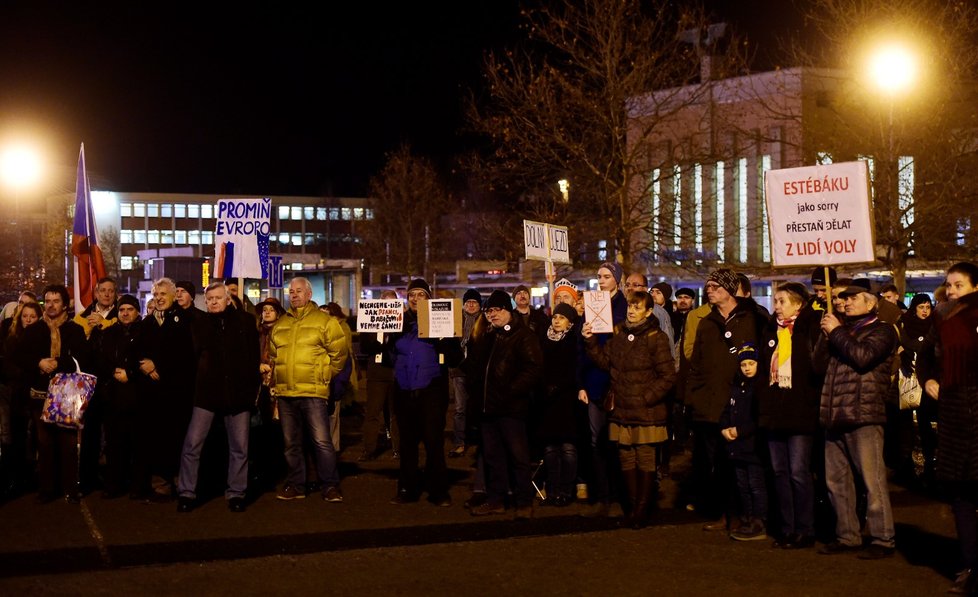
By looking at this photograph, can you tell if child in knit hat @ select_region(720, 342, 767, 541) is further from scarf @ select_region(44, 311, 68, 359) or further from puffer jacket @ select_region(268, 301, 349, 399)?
scarf @ select_region(44, 311, 68, 359)

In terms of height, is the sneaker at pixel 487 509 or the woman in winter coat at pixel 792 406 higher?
the woman in winter coat at pixel 792 406

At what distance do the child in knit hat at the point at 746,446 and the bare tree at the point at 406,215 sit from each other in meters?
56.0

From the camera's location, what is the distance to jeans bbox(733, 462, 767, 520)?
9.38 metres

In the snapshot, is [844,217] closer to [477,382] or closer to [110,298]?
[477,382]

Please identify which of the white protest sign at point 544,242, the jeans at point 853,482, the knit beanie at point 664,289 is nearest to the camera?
the jeans at point 853,482

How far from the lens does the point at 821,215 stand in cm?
968

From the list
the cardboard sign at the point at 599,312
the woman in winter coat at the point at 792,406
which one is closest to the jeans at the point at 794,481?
the woman in winter coat at the point at 792,406

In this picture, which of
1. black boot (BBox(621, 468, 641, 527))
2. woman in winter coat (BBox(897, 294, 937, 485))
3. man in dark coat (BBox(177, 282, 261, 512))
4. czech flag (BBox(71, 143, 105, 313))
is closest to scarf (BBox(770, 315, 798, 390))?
black boot (BBox(621, 468, 641, 527))

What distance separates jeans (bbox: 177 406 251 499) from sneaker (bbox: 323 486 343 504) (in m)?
0.79

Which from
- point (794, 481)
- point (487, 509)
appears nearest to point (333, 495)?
point (487, 509)

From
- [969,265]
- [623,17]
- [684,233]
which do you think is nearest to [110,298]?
[969,265]

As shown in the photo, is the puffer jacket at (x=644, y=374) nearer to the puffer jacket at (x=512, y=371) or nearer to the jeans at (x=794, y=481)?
the puffer jacket at (x=512, y=371)

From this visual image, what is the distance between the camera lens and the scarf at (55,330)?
1168 centimetres

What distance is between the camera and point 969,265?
779 cm
